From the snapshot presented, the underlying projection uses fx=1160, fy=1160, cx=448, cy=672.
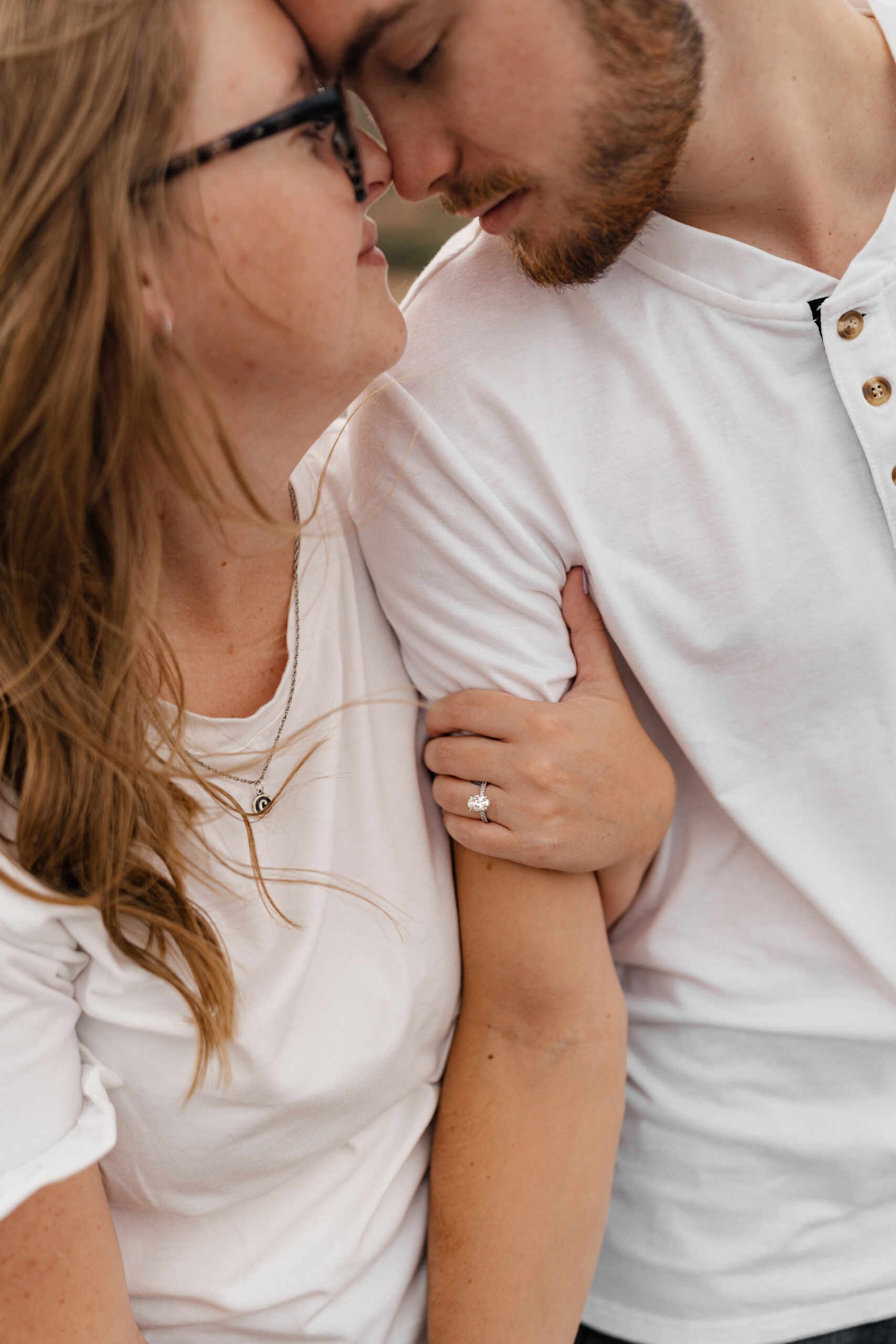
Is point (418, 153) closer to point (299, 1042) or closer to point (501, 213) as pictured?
point (501, 213)

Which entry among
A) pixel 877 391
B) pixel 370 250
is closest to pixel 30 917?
pixel 370 250

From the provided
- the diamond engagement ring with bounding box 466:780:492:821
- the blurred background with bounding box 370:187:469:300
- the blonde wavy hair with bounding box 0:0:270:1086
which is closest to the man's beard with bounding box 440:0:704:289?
the blonde wavy hair with bounding box 0:0:270:1086

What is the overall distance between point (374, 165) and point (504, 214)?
15cm

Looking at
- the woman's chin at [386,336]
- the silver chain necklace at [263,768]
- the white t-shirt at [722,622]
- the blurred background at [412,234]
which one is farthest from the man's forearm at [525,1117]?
the blurred background at [412,234]

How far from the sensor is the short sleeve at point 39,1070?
0.92 m

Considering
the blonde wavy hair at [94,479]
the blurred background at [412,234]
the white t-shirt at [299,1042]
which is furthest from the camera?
the blurred background at [412,234]

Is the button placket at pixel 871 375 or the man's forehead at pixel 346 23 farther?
the button placket at pixel 871 375

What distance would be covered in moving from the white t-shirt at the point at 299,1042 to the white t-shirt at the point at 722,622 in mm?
117

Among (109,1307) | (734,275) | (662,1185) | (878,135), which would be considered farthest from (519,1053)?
(878,135)

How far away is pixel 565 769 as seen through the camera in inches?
43.8

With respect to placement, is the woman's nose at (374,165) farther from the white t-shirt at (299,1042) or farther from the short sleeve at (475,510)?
the white t-shirt at (299,1042)

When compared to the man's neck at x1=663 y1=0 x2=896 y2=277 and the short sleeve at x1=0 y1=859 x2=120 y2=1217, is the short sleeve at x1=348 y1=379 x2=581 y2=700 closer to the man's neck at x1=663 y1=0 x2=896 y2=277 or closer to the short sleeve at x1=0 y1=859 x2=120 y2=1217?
the man's neck at x1=663 y1=0 x2=896 y2=277

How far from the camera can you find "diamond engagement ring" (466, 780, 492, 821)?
1119 mm

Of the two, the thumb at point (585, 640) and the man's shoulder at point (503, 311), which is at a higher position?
the man's shoulder at point (503, 311)
